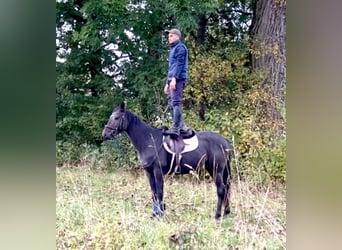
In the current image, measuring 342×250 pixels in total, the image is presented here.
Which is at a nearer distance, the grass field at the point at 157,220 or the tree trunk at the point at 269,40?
the grass field at the point at 157,220

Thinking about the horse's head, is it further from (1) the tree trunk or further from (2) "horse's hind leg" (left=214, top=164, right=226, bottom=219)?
(1) the tree trunk

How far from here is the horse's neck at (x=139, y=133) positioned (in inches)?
82.7

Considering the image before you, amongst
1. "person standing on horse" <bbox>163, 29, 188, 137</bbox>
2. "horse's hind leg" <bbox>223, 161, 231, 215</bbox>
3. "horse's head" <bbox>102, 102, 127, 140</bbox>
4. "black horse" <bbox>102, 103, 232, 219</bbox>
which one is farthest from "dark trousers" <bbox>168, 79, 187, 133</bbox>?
"horse's hind leg" <bbox>223, 161, 231, 215</bbox>

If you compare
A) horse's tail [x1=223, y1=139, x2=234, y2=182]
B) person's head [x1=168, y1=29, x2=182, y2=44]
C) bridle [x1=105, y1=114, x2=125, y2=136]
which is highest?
person's head [x1=168, y1=29, x2=182, y2=44]

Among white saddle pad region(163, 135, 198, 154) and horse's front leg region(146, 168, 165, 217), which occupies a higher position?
white saddle pad region(163, 135, 198, 154)

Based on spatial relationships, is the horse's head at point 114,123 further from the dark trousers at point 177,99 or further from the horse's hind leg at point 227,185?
the horse's hind leg at point 227,185

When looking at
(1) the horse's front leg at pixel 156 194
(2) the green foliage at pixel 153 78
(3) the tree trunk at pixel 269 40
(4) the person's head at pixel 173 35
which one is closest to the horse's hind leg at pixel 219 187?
(2) the green foliage at pixel 153 78

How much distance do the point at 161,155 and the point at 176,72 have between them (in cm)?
45

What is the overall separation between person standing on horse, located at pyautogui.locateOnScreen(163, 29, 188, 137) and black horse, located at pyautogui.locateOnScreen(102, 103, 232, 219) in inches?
6.4

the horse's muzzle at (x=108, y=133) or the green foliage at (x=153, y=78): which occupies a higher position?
the green foliage at (x=153, y=78)

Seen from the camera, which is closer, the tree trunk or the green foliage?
the green foliage

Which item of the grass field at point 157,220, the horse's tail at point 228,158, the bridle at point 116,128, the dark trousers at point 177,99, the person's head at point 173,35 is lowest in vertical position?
the grass field at point 157,220

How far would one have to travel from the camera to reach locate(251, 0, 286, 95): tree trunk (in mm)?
2146
